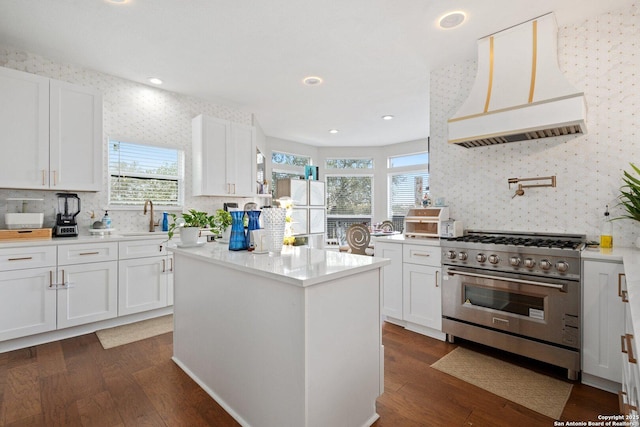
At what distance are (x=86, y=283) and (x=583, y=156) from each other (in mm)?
4705

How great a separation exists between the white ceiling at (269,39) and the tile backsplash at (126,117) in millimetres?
147

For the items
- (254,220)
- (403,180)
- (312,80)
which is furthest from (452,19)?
(403,180)

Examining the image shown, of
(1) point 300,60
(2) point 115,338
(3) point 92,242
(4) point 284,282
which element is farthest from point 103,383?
(1) point 300,60

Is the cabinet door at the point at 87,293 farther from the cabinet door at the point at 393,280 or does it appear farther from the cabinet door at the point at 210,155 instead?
the cabinet door at the point at 393,280

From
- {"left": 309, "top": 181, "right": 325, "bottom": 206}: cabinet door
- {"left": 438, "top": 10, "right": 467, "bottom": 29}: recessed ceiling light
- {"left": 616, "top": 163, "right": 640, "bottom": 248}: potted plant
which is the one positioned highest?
{"left": 438, "top": 10, "right": 467, "bottom": 29}: recessed ceiling light

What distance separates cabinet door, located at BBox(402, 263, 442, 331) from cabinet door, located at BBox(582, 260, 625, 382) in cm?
105

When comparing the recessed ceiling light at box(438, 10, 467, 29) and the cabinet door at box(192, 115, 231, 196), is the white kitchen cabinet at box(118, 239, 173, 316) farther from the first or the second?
the recessed ceiling light at box(438, 10, 467, 29)

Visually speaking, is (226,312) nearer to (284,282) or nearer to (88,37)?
(284,282)

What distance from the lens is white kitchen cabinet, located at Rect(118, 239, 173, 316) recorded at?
10.5 ft

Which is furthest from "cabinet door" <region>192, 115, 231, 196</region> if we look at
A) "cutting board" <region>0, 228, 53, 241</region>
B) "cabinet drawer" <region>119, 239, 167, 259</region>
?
"cutting board" <region>0, 228, 53, 241</region>

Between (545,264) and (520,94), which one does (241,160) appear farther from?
(545,264)

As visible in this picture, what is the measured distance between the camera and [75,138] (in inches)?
123

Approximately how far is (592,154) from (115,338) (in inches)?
181

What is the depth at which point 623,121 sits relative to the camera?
2.38 m
